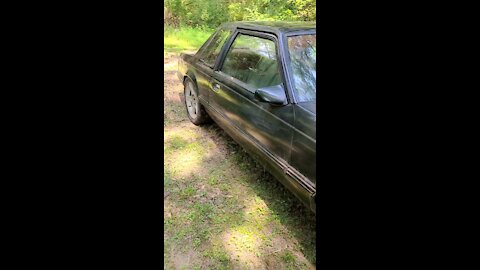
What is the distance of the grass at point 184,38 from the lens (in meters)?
11.4

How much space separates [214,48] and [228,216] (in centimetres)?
209

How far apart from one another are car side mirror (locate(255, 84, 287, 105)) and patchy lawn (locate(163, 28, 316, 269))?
942mm

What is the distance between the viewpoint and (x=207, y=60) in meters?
4.58

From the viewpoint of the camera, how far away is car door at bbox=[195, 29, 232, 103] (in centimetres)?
440

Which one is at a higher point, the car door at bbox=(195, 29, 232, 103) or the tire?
the car door at bbox=(195, 29, 232, 103)

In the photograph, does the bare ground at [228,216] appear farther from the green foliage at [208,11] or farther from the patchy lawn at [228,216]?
the green foliage at [208,11]

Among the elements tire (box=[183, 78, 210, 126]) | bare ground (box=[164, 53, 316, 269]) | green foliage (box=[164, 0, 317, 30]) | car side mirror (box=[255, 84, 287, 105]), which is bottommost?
→ bare ground (box=[164, 53, 316, 269])

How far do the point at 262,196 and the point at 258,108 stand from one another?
81 cm

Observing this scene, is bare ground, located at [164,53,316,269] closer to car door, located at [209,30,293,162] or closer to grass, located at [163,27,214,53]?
car door, located at [209,30,293,162]

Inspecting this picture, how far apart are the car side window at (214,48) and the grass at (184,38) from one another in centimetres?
655

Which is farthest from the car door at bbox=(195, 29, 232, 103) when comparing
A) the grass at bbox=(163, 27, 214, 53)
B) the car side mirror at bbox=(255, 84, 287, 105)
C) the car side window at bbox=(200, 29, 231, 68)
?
the grass at bbox=(163, 27, 214, 53)

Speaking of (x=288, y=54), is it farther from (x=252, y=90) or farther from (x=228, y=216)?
(x=228, y=216)
